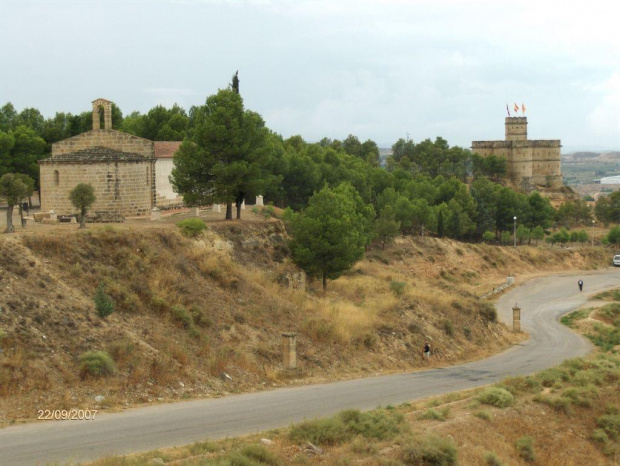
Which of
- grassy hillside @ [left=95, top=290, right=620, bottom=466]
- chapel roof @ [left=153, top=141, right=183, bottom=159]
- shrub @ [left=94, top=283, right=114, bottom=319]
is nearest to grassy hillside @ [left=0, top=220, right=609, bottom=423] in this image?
shrub @ [left=94, top=283, right=114, bottom=319]

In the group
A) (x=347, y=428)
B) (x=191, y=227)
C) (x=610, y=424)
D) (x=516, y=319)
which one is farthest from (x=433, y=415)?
(x=516, y=319)

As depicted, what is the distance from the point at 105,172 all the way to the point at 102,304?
582 inches

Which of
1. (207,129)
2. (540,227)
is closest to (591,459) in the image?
(207,129)

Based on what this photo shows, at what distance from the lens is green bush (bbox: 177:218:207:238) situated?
32188 millimetres

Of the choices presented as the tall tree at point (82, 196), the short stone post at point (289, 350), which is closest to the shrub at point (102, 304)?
the short stone post at point (289, 350)

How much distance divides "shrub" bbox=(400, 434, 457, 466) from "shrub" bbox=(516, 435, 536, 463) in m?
3.08

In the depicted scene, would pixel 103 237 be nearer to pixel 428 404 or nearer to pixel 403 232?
pixel 428 404

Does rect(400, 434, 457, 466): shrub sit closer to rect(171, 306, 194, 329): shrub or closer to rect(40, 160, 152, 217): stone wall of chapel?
rect(171, 306, 194, 329): shrub

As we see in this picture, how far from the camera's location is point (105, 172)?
36.3 meters

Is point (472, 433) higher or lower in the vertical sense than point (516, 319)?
higher

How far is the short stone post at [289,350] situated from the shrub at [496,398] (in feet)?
21.8

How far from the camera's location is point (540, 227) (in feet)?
266

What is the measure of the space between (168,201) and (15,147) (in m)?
12.1

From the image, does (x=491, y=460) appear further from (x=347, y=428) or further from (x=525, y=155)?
Answer: (x=525, y=155)
